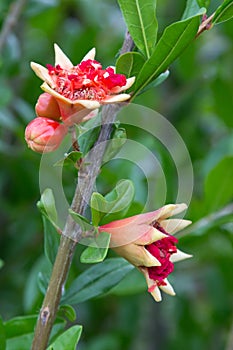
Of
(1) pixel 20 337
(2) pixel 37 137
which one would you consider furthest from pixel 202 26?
(1) pixel 20 337

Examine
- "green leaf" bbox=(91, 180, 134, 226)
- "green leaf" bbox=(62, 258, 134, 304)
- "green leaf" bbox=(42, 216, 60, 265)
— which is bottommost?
"green leaf" bbox=(62, 258, 134, 304)

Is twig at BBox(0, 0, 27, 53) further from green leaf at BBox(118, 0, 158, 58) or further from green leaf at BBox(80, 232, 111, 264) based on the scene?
green leaf at BBox(80, 232, 111, 264)

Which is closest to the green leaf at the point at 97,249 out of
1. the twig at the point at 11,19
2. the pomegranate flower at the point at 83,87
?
the pomegranate flower at the point at 83,87

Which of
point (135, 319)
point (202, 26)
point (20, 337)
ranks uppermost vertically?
point (202, 26)

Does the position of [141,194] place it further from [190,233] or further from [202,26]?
[202,26]

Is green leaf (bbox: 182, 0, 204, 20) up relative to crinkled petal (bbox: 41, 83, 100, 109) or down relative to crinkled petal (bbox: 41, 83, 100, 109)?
down

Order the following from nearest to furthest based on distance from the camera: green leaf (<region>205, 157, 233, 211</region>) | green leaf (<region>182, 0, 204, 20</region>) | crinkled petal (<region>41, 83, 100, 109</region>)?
crinkled petal (<region>41, 83, 100, 109</region>), green leaf (<region>182, 0, 204, 20</region>), green leaf (<region>205, 157, 233, 211</region>)

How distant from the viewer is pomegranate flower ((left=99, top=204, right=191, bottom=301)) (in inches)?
27.0

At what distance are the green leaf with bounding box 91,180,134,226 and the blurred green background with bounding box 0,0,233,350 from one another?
46cm

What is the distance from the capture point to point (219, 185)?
3.83ft

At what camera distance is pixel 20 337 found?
87 centimetres

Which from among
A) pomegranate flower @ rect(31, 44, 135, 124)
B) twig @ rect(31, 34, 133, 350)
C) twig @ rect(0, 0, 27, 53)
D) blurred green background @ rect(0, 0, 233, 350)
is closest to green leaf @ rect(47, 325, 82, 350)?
twig @ rect(31, 34, 133, 350)

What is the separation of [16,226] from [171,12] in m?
0.74

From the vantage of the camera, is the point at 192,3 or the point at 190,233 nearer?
the point at 192,3
